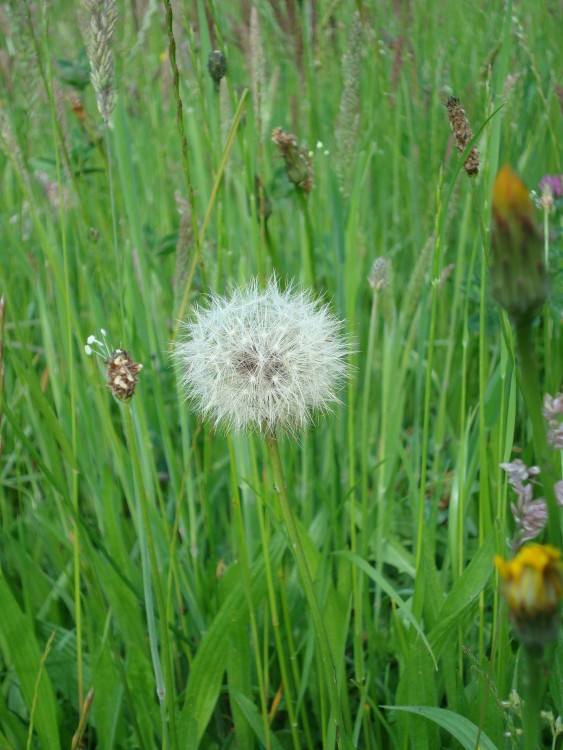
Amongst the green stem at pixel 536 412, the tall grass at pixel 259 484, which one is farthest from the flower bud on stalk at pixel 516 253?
the tall grass at pixel 259 484

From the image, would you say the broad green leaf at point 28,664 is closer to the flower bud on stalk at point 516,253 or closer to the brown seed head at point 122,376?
the brown seed head at point 122,376

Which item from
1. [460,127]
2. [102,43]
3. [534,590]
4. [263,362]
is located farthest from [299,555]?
[102,43]

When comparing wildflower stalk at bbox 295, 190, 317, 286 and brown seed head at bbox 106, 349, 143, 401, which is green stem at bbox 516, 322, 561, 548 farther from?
wildflower stalk at bbox 295, 190, 317, 286

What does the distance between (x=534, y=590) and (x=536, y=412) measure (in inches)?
4.3

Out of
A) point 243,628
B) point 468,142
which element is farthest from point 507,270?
point 243,628

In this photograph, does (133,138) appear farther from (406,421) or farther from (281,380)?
(281,380)

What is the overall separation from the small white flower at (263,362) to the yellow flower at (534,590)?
314mm

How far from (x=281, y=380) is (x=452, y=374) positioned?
1.04 meters

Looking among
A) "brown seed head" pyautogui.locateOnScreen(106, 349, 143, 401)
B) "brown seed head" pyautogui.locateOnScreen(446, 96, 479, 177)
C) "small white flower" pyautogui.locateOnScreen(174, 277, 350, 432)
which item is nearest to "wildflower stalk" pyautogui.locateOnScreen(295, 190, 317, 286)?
"small white flower" pyautogui.locateOnScreen(174, 277, 350, 432)

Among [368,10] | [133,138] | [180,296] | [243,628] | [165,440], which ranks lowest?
[243,628]

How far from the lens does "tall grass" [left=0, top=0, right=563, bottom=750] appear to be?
3.00 feet

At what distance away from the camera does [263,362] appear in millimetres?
747

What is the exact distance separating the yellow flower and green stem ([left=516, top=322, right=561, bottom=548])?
7 centimetres

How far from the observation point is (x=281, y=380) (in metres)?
Result: 0.75
